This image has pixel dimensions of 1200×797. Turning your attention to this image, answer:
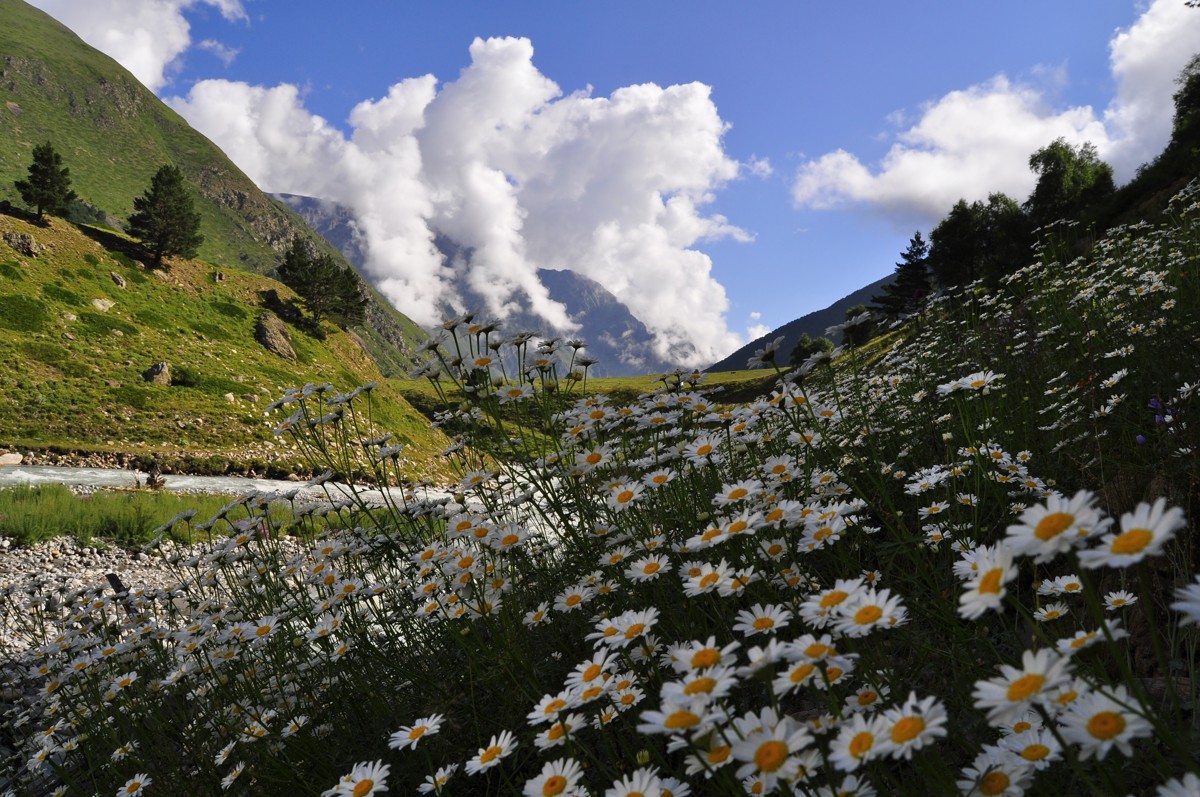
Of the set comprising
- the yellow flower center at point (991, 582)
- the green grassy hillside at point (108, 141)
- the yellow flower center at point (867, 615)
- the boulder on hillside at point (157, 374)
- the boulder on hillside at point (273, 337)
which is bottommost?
the yellow flower center at point (867, 615)

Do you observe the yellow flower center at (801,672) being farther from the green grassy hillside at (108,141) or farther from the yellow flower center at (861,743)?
the green grassy hillside at (108,141)

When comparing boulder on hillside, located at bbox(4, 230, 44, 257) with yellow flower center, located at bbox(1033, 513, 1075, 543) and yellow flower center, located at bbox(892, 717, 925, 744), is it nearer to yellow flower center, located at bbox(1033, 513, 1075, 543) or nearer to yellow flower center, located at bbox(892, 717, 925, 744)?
yellow flower center, located at bbox(892, 717, 925, 744)

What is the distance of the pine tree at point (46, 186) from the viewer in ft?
115

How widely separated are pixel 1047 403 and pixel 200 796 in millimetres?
6019

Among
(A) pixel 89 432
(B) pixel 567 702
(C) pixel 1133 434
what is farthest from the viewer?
(A) pixel 89 432

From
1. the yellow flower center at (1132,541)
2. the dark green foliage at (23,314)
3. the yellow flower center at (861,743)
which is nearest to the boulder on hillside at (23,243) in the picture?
the dark green foliage at (23,314)

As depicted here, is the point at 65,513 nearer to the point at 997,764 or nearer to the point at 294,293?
the point at 997,764

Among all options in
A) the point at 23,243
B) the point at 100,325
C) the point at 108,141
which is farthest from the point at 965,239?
the point at 108,141

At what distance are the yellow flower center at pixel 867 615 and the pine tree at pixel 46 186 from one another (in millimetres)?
46190

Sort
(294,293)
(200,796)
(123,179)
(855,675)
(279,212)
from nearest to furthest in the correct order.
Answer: (855,675) → (200,796) → (294,293) → (123,179) → (279,212)

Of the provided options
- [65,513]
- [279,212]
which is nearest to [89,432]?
[65,513]

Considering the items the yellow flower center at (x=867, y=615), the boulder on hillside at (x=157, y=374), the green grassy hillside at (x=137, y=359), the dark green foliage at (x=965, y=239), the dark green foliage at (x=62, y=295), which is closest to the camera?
the yellow flower center at (x=867, y=615)

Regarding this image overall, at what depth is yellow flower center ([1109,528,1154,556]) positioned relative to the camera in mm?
975

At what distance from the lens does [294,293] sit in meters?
44.1
